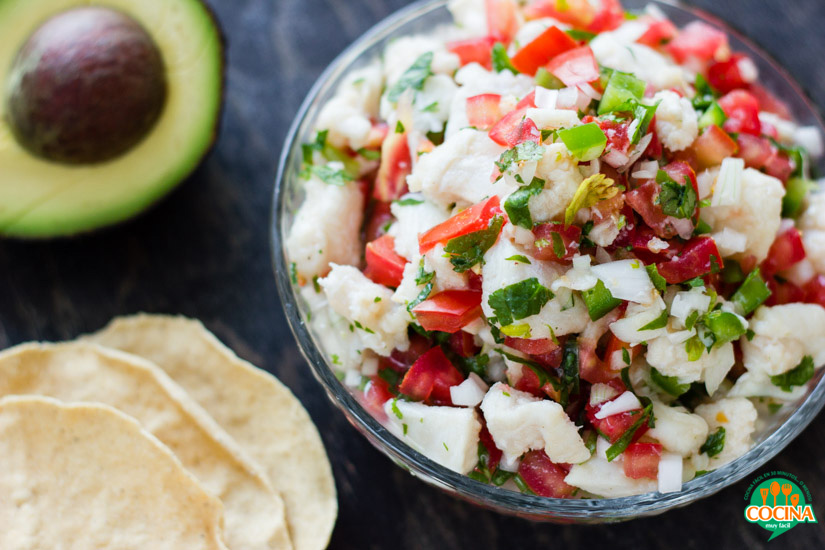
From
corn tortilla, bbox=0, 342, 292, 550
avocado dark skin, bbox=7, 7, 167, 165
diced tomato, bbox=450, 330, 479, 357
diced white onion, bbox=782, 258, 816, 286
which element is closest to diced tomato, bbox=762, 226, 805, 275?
diced white onion, bbox=782, 258, 816, 286

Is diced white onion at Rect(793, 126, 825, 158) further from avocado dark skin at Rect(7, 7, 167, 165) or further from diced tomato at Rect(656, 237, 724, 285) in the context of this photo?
avocado dark skin at Rect(7, 7, 167, 165)

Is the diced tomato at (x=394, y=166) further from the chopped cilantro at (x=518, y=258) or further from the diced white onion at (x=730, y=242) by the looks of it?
the diced white onion at (x=730, y=242)

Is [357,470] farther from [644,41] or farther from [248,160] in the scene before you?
[644,41]

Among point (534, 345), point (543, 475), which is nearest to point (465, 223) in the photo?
point (534, 345)

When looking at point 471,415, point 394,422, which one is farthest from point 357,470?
point 471,415

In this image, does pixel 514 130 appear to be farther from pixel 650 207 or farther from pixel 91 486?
pixel 91 486

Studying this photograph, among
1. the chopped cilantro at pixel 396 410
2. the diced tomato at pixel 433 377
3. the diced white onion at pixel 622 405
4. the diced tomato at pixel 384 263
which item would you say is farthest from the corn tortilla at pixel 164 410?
the diced white onion at pixel 622 405
